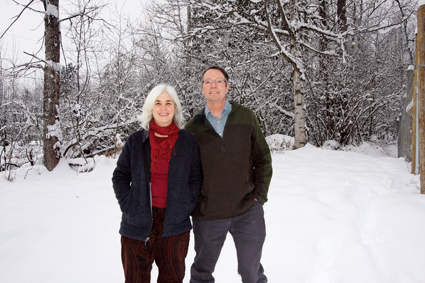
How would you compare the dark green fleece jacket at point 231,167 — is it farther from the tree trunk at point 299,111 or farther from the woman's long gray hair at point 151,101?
the tree trunk at point 299,111

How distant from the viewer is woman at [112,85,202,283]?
1718 millimetres

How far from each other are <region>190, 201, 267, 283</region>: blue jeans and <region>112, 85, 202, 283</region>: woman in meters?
0.13

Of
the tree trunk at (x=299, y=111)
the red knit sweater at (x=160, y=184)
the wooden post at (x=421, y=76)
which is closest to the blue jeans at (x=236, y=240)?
the red knit sweater at (x=160, y=184)

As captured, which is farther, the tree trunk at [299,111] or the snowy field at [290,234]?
the tree trunk at [299,111]

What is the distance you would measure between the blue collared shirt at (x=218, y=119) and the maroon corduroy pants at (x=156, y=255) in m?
0.73

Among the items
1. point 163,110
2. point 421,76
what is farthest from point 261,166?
point 421,76

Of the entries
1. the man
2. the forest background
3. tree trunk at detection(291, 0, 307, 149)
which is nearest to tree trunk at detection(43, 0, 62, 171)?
the forest background

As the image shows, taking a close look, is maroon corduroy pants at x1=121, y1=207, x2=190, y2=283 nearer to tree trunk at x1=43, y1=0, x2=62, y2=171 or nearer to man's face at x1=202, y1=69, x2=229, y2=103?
man's face at x1=202, y1=69, x2=229, y2=103

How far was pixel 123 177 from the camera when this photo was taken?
1790mm

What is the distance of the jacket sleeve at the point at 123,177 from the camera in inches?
68.8

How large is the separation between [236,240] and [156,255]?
1.97 ft

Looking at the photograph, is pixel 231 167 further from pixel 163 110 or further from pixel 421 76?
pixel 421 76

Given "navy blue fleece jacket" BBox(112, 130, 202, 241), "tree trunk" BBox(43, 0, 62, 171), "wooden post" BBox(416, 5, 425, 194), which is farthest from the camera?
"tree trunk" BBox(43, 0, 62, 171)

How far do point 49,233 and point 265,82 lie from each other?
28.3 feet
